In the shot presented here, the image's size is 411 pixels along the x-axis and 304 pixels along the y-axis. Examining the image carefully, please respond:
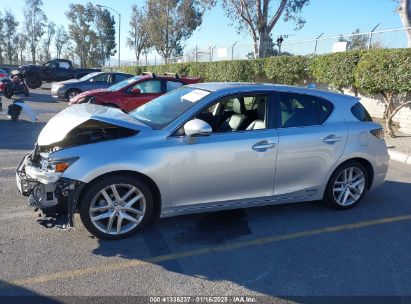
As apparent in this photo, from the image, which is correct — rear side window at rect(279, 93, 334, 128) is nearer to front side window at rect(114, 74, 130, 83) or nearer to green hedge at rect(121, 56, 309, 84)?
green hedge at rect(121, 56, 309, 84)

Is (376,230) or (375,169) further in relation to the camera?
(375,169)

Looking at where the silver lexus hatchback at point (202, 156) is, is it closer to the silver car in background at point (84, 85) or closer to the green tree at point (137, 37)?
the silver car in background at point (84, 85)

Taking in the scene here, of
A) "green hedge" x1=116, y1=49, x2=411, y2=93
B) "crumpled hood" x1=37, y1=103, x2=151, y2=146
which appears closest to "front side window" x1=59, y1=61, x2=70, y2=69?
"green hedge" x1=116, y1=49, x2=411, y2=93

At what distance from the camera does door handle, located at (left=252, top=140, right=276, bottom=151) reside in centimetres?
421

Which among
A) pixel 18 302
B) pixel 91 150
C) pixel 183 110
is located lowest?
pixel 18 302

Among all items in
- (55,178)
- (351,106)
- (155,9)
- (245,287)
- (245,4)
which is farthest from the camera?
(155,9)

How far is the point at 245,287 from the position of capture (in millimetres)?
3205

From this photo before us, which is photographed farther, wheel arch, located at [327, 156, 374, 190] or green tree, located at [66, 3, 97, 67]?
green tree, located at [66, 3, 97, 67]

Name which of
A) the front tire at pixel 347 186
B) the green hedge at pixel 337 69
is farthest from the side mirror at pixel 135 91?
the front tire at pixel 347 186

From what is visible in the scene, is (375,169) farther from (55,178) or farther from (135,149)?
(55,178)

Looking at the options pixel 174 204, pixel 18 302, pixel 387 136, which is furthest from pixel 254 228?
pixel 387 136

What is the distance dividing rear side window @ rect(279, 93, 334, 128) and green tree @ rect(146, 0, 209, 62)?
4434 cm

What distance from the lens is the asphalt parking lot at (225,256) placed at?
318cm

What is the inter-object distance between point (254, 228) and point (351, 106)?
2.04 metres
